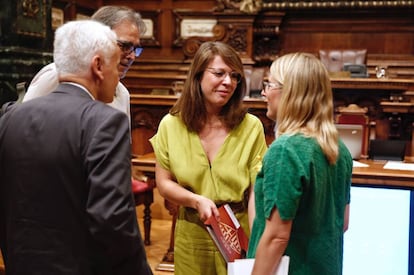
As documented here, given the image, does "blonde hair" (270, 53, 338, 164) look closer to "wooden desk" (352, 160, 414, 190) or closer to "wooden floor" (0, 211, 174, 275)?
"wooden desk" (352, 160, 414, 190)

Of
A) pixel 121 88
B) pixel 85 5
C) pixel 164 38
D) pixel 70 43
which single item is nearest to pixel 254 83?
pixel 164 38

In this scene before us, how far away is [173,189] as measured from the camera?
196 centimetres

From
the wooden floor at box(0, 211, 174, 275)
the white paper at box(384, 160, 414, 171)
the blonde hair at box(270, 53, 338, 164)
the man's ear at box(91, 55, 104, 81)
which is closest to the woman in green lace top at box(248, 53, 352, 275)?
the blonde hair at box(270, 53, 338, 164)

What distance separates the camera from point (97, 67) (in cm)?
141

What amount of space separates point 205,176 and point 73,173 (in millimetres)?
703

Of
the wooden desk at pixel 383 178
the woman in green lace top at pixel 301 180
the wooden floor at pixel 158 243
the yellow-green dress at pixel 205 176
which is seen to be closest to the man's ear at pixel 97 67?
the woman in green lace top at pixel 301 180

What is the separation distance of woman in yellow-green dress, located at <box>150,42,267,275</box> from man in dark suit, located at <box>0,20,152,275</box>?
1.83ft

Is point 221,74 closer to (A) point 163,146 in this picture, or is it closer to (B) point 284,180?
(A) point 163,146

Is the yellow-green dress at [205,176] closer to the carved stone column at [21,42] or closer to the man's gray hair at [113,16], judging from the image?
the man's gray hair at [113,16]

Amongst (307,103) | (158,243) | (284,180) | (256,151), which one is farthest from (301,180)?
(158,243)

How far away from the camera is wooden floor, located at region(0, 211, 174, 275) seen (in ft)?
12.6

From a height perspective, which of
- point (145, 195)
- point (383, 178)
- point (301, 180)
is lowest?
point (145, 195)

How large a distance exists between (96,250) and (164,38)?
630 centimetres

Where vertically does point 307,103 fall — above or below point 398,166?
above
